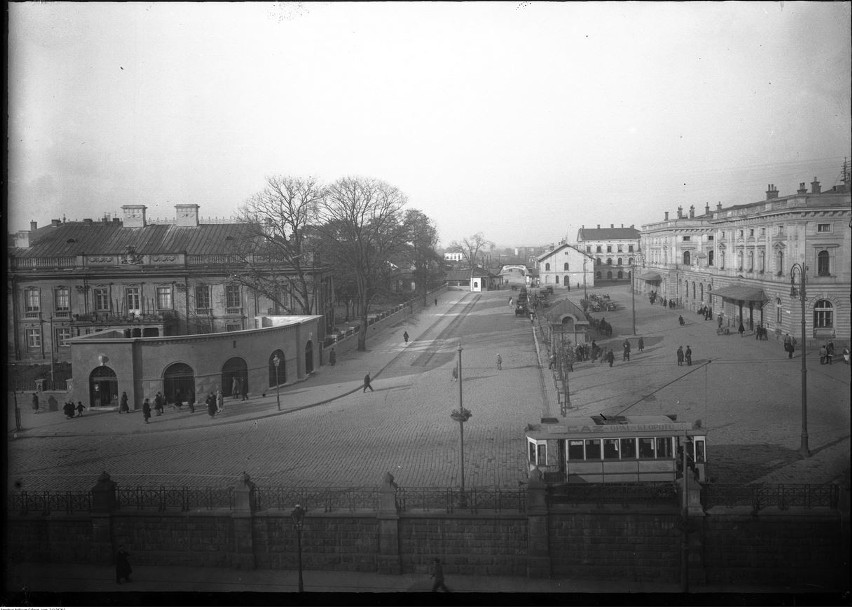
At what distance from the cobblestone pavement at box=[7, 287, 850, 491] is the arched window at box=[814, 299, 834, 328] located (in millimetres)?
1606

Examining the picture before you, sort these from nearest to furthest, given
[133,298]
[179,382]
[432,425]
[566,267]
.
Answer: [432,425]
[179,382]
[133,298]
[566,267]

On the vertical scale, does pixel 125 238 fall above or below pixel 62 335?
above

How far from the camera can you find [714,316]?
48312 mm

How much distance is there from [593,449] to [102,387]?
20051 mm

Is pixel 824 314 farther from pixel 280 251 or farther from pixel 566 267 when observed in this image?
pixel 566 267

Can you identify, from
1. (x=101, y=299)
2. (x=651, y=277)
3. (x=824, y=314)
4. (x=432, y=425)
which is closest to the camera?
(x=432, y=425)

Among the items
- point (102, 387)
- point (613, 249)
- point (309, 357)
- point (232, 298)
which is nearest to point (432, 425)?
point (309, 357)

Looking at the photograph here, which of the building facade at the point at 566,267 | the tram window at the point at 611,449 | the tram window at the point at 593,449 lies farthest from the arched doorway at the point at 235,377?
the building facade at the point at 566,267

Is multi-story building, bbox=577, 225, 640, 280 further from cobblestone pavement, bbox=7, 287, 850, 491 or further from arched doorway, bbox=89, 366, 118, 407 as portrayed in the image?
arched doorway, bbox=89, 366, 118, 407

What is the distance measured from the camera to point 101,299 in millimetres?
36094

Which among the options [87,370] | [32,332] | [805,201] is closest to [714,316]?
[805,201]

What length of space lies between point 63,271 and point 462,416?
28.3m

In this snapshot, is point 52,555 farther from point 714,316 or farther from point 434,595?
point 714,316

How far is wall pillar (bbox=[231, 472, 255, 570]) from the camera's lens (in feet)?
46.3
